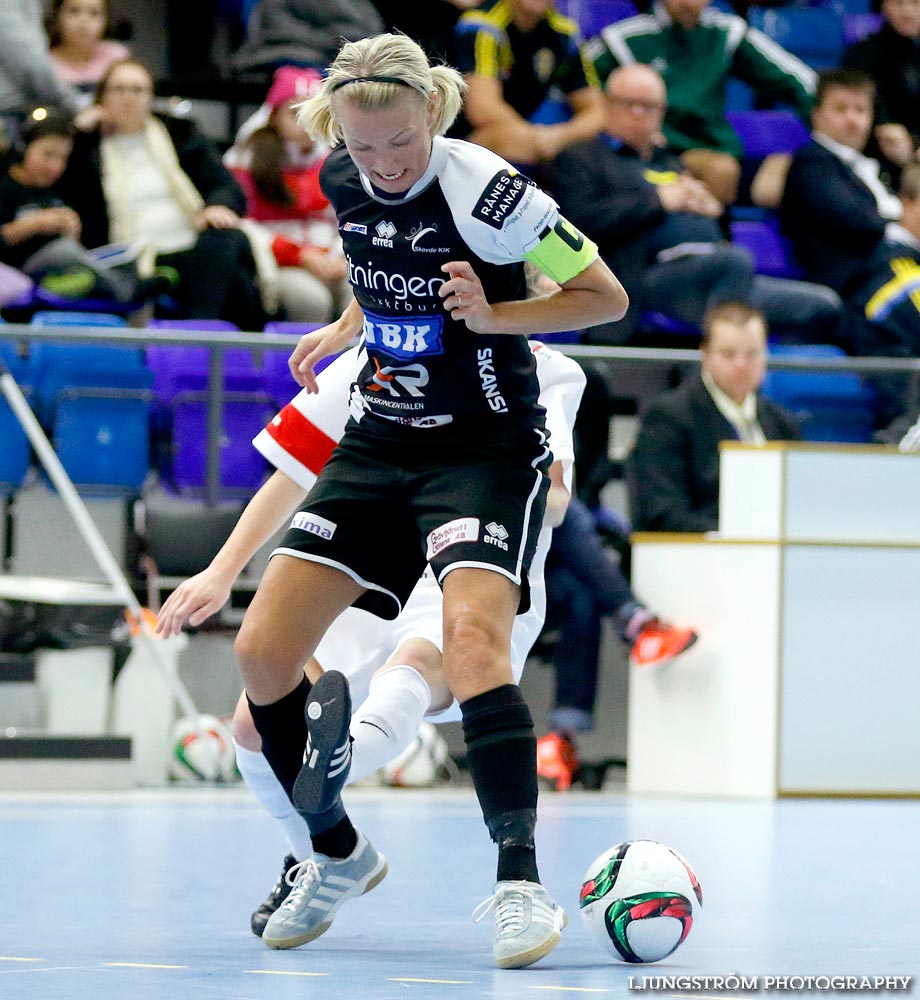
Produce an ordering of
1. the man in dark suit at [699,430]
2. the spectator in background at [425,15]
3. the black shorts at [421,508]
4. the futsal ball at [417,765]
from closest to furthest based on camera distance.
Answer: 1. the black shorts at [421,508]
2. the futsal ball at [417,765]
3. the man in dark suit at [699,430]
4. the spectator in background at [425,15]

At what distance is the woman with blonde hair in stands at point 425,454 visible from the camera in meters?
3.37

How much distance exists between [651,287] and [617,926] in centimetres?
603

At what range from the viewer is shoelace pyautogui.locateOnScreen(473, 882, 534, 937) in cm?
323

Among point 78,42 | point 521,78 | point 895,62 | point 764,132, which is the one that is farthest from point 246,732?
point 895,62

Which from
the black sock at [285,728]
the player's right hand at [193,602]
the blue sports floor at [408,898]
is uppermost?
the player's right hand at [193,602]

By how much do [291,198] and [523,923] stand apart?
247 inches


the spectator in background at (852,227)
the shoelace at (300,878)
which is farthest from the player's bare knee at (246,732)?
the spectator in background at (852,227)

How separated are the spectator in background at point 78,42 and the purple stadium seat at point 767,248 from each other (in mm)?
3370

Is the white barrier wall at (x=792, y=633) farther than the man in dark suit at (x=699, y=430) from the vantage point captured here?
No

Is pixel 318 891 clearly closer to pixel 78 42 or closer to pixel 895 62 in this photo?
pixel 78 42

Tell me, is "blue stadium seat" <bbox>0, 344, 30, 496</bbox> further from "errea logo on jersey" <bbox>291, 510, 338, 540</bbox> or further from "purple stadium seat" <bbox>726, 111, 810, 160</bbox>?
"purple stadium seat" <bbox>726, 111, 810, 160</bbox>

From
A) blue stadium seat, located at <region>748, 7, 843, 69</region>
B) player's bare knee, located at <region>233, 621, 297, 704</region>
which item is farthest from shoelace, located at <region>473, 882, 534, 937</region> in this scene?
blue stadium seat, located at <region>748, 7, 843, 69</region>

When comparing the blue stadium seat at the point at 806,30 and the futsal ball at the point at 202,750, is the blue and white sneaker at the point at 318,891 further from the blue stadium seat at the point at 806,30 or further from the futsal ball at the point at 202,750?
the blue stadium seat at the point at 806,30

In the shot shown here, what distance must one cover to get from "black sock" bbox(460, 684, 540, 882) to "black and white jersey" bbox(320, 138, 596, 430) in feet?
1.78
